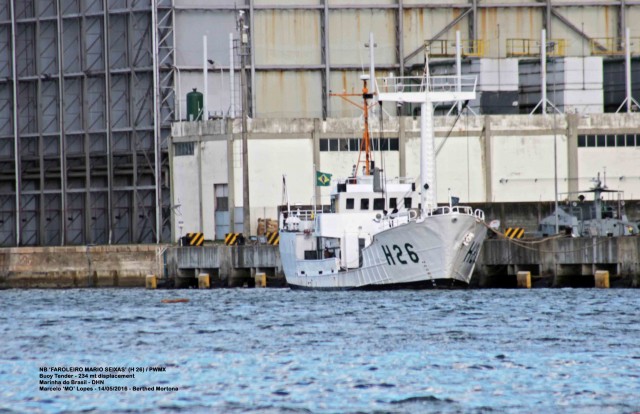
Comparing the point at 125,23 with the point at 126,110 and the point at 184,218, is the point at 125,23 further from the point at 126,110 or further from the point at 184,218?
the point at 184,218

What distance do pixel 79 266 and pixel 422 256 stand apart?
3046cm

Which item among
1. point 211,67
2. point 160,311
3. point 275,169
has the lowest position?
point 160,311

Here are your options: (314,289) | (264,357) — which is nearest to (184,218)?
(314,289)

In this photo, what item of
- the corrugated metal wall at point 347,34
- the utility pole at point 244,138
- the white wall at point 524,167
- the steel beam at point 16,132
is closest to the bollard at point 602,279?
the white wall at point 524,167

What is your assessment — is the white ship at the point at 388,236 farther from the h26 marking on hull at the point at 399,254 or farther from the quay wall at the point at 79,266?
the quay wall at the point at 79,266

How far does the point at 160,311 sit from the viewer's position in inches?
2302

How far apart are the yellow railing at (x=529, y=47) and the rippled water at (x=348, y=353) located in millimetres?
36065

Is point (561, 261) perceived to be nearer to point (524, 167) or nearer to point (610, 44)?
point (524, 167)

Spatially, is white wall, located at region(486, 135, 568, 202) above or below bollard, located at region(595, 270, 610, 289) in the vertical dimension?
above

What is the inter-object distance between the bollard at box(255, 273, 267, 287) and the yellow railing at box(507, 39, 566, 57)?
28453mm

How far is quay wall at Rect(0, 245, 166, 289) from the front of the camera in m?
85.8

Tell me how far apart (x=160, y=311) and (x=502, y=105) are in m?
38.1

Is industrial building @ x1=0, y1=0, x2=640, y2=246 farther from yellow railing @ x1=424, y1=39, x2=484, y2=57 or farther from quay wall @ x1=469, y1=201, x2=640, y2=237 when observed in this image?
quay wall @ x1=469, y1=201, x2=640, y2=237

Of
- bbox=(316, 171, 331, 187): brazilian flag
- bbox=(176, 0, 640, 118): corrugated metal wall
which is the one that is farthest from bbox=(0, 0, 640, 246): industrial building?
bbox=(316, 171, 331, 187): brazilian flag
